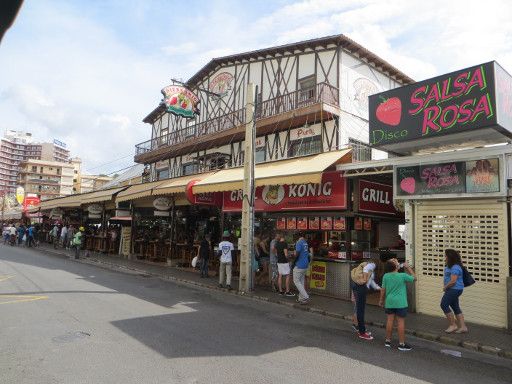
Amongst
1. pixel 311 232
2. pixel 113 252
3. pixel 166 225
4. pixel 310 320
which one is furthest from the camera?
pixel 113 252

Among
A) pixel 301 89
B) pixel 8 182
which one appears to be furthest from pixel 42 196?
pixel 301 89

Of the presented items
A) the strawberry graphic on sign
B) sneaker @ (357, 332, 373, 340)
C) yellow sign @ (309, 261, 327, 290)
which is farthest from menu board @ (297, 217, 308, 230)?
sneaker @ (357, 332, 373, 340)

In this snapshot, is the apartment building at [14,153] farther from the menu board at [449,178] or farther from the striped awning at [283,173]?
the menu board at [449,178]

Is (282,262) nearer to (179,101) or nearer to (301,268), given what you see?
(301,268)

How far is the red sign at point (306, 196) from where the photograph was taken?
12031 mm

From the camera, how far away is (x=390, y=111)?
33.2 ft

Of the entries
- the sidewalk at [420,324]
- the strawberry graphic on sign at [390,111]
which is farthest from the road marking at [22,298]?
the strawberry graphic on sign at [390,111]

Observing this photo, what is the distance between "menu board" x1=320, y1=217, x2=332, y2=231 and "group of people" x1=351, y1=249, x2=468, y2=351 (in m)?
5.01

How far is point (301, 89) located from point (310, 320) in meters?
11.3

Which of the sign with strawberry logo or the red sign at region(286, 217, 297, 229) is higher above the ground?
the sign with strawberry logo

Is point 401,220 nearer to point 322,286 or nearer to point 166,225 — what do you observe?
point 322,286

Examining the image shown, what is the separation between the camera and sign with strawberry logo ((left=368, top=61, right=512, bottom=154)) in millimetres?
8289

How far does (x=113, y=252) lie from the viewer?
25.8 meters

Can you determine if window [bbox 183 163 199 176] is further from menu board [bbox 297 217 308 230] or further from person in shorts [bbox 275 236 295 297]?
person in shorts [bbox 275 236 295 297]
